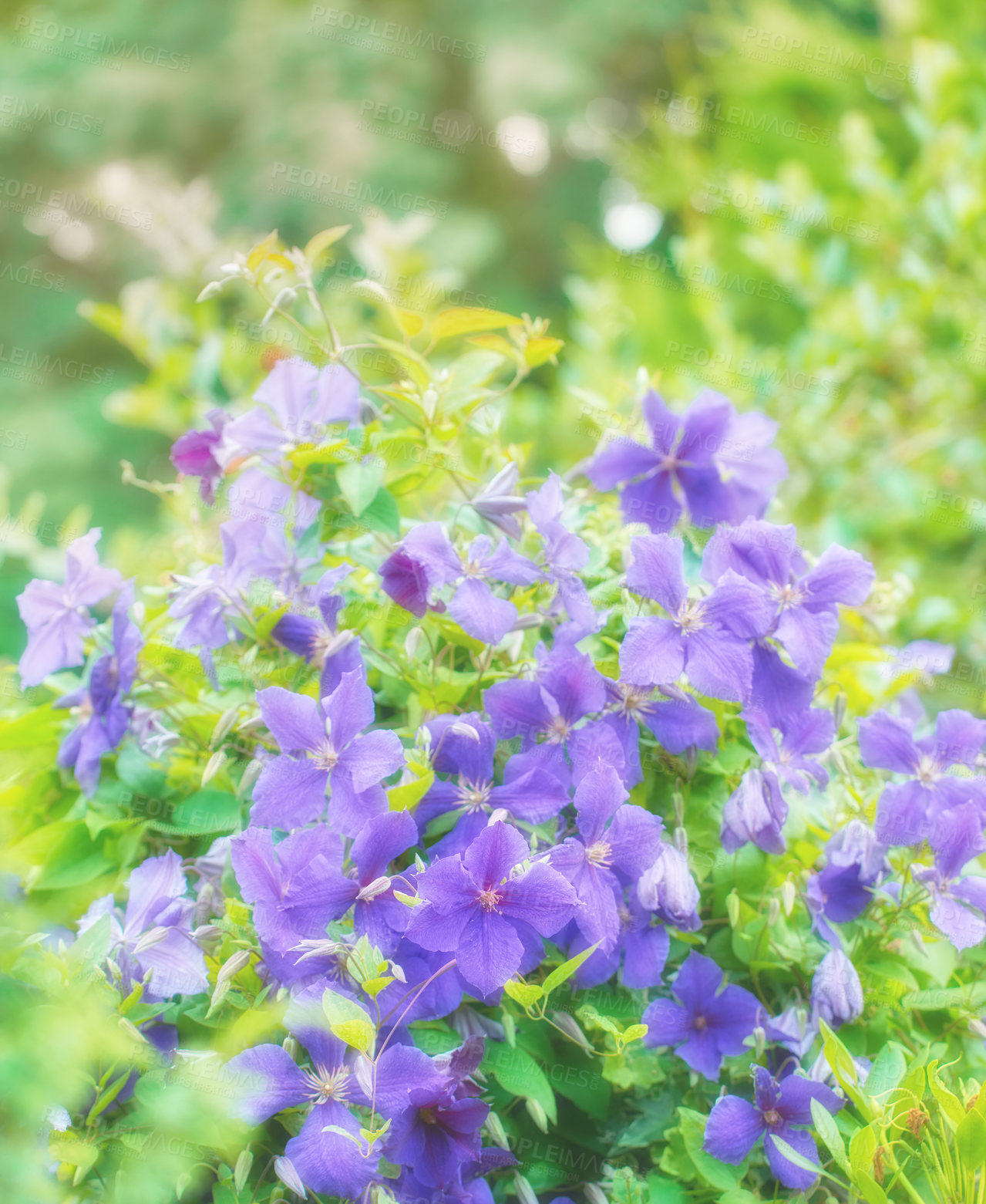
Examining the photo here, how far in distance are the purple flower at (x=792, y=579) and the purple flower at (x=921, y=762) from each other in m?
0.12

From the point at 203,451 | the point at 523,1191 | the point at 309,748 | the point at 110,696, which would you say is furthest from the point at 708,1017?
the point at 203,451

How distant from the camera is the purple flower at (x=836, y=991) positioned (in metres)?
0.80

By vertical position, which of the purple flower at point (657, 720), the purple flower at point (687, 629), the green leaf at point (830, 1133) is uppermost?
the purple flower at point (687, 629)

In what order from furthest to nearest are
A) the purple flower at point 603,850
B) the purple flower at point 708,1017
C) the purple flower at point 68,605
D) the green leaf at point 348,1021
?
the purple flower at point 68,605 < the purple flower at point 708,1017 < the purple flower at point 603,850 < the green leaf at point 348,1021

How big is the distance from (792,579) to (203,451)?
0.60 m

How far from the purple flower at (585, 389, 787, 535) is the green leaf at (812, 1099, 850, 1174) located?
0.52m

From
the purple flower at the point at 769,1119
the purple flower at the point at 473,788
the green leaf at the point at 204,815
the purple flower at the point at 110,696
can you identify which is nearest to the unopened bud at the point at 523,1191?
the purple flower at the point at 769,1119

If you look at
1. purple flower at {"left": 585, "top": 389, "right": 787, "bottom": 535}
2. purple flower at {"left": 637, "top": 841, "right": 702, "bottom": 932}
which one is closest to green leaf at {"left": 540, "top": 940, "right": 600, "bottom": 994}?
purple flower at {"left": 637, "top": 841, "right": 702, "bottom": 932}

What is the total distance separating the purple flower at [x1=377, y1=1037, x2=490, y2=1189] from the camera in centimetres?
66

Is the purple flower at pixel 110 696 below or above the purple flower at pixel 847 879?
below

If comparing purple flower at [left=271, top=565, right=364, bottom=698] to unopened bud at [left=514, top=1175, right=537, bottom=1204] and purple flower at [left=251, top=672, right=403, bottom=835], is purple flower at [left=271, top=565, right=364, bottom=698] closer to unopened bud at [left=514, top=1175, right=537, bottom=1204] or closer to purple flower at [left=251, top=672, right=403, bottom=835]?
purple flower at [left=251, top=672, right=403, bottom=835]

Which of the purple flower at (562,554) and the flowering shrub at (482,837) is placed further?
Answer: the purple flower at (562,554)

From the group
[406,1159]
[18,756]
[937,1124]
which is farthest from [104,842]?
[937,1124]

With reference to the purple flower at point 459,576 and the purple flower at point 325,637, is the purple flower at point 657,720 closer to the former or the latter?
the purple flower at point 459,576
